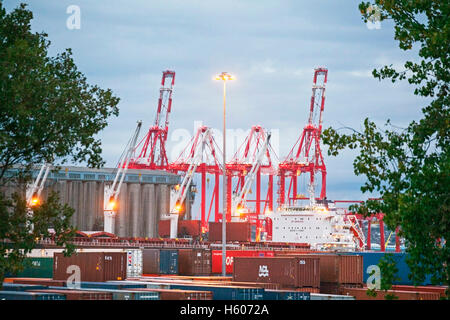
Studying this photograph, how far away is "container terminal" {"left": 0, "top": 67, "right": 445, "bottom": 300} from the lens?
37684 mm

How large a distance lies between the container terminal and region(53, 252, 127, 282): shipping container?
6cm

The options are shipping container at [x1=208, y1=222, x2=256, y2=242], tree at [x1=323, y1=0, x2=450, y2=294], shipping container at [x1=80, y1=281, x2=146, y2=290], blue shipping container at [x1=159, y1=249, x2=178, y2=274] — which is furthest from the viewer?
shipping container at [x1=208, y1=222, x2=256, y2=242]

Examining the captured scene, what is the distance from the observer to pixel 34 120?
85.0 feet

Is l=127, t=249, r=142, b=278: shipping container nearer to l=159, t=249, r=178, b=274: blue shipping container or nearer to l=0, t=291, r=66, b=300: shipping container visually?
l=159, t=249, r=178, b=274: blue shipping container

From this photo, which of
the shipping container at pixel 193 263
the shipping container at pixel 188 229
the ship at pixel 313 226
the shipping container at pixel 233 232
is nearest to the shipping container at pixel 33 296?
the shipping container at pixel 193 263

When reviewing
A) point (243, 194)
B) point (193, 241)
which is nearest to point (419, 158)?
point (193, 241)

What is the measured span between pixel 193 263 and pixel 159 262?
299 centimetres

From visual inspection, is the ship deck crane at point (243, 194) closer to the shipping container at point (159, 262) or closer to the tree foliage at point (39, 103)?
the shipping container at point (159, 262)

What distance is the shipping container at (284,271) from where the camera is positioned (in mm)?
43625

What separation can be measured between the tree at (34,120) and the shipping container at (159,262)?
29329 millimetres

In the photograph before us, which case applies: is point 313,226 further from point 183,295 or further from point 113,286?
point 183,295

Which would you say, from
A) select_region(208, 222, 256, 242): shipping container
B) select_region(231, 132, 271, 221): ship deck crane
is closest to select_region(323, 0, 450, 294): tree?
select_region(208, 222, 256, 242): shipping container

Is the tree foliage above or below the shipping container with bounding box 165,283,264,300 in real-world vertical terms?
above
